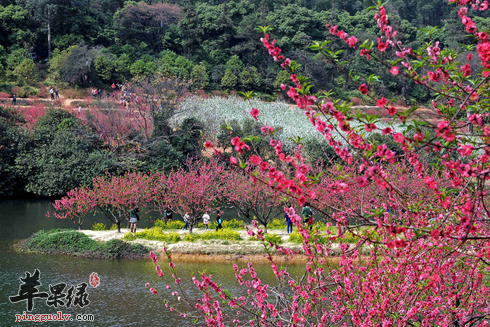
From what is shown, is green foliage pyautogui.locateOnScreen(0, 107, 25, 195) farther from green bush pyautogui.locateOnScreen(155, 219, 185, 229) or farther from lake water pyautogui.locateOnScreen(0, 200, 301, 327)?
green bush pyautogui.locateOnScreen(155, 219, 185, 229)

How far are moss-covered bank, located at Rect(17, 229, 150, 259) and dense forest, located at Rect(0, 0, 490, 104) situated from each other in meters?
25.6

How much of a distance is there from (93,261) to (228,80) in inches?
1325

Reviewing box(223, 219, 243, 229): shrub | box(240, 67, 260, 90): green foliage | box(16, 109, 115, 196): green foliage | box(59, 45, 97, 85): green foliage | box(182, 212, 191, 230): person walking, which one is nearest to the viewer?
box(182, 212, 191, 230): person walking

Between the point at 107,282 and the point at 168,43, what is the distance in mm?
42712

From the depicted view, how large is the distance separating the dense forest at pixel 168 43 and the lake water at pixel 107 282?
2696cm

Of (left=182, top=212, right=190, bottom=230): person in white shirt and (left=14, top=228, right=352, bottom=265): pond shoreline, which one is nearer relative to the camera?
(left=14, top=228, right=352, bottom=265): pond shoreline

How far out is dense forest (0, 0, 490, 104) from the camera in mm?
43594

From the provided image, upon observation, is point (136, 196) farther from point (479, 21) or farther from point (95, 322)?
point (479, 21)

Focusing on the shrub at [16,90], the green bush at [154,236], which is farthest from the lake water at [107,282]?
the shrub at [16,90]

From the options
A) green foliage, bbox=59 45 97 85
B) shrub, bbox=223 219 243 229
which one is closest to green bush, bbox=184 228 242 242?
shrub, bbox=223 219 243 229

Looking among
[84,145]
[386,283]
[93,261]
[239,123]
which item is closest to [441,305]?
[386,283]

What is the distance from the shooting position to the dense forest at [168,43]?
43.6 meters

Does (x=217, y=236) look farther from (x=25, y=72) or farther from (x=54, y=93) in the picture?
(x=25, y=72)

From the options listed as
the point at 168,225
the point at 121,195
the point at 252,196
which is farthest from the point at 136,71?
the point at 252,196
